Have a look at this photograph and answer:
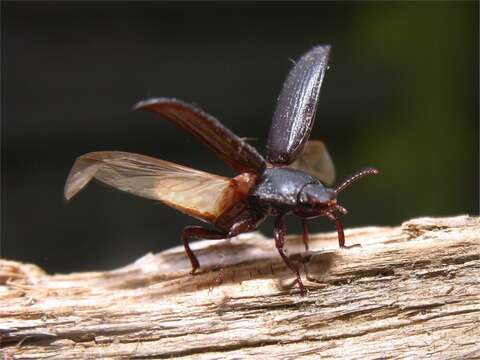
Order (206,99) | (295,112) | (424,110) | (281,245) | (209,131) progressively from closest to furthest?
(209,131), (281,245), (295,112), (206,99), (424,110)

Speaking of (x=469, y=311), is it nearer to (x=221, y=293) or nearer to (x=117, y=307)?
(x=221, y=293)

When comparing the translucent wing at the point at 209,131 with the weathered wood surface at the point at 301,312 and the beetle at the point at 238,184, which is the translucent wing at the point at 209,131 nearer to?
the beetle at the point at 238,184

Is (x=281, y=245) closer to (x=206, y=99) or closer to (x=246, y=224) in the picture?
(x=246, y=224)

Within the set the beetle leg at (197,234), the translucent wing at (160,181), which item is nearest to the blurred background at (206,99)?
the translucent wing at (160,181)

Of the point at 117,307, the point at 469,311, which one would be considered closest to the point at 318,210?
the point at 469,311

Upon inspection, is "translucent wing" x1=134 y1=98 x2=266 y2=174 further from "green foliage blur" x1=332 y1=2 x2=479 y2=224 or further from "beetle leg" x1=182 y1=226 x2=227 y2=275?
"green foliage blur" x1=332 y1=2 x2=479 y2=224

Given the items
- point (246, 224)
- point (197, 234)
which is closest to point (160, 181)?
point (197, 234)

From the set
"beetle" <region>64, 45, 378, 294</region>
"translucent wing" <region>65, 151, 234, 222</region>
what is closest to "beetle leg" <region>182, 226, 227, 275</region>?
"beetle" <region>64, 45, 378, 294</region>
